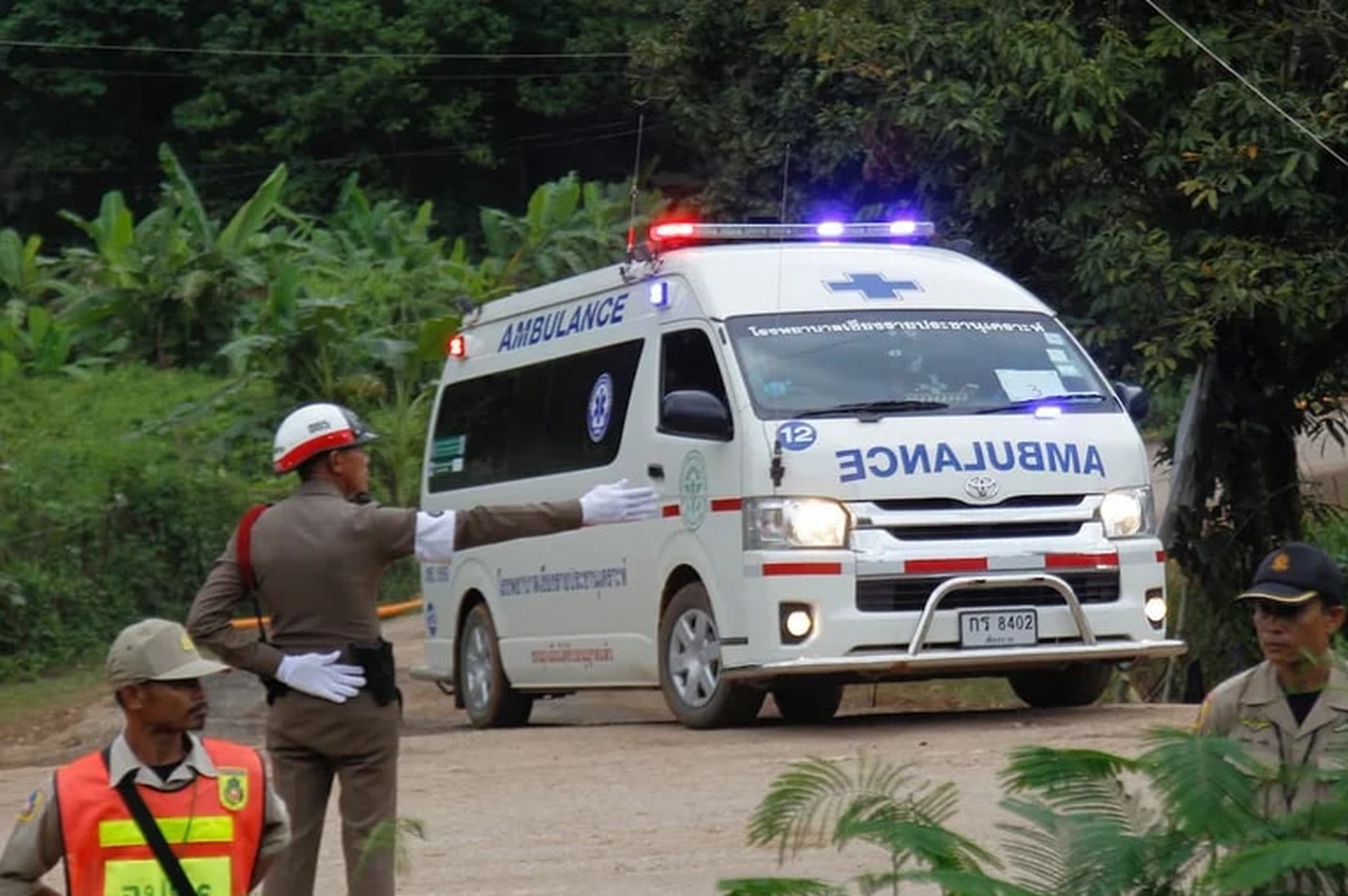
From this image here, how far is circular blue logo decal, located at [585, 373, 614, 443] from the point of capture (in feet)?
44.5

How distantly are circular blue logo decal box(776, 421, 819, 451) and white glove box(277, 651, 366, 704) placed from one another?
514cm

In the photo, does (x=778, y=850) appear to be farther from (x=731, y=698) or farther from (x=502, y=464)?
(x=502, y=464)

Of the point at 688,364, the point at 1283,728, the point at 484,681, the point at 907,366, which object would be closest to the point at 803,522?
the point at 907,366

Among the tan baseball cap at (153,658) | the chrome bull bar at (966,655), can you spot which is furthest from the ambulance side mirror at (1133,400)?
the tan baseball cap at (153,658)

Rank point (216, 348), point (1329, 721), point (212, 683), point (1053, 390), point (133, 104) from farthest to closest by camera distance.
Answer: point (133, 104)
point (216, 348)
point (212, 683)
point (1053, 390)
point (1329, 721)

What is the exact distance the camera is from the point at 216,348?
28.0 m

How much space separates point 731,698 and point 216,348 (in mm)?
16630

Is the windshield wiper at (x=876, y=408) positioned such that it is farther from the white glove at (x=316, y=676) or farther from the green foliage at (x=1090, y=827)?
the green foliage at (x=1090, y=827)

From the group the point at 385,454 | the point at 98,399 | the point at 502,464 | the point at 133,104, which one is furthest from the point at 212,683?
the point at 133,104

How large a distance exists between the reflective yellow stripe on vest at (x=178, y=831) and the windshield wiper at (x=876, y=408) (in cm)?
747

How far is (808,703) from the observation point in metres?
13.3

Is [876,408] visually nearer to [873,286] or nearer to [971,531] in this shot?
[971,531]

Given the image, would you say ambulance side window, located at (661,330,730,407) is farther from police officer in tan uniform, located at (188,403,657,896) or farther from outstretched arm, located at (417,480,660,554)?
outstretched arm, located at (417,480,660,554)

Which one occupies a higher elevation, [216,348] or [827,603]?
[216,348]
